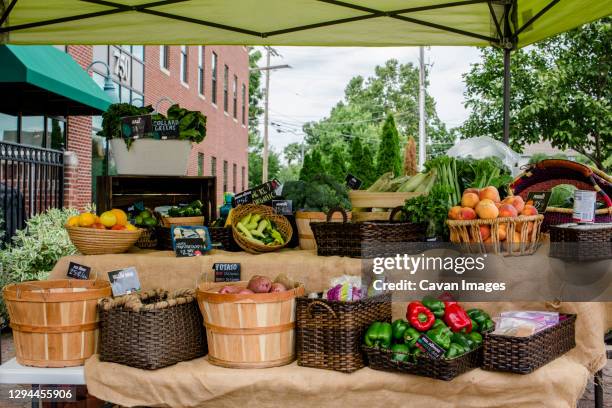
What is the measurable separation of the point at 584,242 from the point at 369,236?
1.11 m

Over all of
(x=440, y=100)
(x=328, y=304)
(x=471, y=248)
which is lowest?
(x=328, y=304)

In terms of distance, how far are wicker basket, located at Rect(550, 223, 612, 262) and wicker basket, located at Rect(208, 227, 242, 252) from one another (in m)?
1.88

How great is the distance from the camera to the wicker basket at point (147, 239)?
4082 mm

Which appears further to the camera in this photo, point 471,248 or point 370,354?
point 471,248

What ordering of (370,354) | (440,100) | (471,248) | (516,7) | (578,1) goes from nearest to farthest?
1. (370,354)
2. (471,248)
3. (578,1)
4. (516,7)
5. (440,100)

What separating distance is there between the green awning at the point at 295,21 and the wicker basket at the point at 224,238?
5.86 feet

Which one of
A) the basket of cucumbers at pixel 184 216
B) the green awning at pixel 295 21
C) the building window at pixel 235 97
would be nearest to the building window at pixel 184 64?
the building window at pixel 235 97

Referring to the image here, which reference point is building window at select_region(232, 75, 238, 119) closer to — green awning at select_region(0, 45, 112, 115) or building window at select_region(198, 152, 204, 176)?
building window at select_region(198, 152, 204, 176)

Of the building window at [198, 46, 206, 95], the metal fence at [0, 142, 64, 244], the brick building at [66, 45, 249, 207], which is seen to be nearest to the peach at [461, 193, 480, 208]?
the brick building at [66, 45, 249, 207]

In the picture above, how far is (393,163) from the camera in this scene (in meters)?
23.6

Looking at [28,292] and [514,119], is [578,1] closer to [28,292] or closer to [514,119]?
[28,292]

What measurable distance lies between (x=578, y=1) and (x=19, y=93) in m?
7.44

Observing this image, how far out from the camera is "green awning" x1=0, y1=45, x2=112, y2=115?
7.70 metres

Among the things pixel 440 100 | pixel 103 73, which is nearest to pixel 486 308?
pixel 103 73
